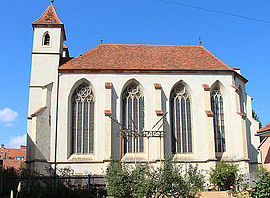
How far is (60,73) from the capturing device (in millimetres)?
30984

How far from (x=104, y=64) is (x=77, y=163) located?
9.67 metres

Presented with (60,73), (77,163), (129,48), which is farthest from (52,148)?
(129,48)

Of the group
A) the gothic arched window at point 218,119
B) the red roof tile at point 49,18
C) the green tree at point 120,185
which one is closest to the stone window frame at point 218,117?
the gothic arched window at point 218,119

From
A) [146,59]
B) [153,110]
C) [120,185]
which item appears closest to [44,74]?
[146,59]

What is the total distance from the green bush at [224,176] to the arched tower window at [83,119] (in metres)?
10.9

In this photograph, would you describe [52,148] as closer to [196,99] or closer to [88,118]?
[88,118]

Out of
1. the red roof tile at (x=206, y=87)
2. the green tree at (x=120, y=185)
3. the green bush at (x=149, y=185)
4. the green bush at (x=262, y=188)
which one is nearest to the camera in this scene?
the green bush at (x=262, y=188)

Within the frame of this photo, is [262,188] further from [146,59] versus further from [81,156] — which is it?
[146,59]

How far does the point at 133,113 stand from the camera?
3086cm

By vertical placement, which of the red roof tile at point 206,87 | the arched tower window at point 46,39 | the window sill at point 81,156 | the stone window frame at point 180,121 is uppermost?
the arched tower window at point 46,39

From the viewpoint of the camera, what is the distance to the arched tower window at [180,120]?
30.7 meters

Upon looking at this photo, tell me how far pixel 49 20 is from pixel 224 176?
72.7 ft

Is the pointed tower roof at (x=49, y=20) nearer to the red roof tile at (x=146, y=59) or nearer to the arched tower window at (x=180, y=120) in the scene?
the red roof tile at (x=146, y=59)

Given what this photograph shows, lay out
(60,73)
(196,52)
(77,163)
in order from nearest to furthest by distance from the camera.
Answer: (77,163) < (60,73) < (196,52)
